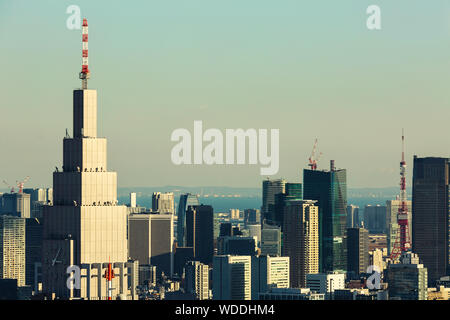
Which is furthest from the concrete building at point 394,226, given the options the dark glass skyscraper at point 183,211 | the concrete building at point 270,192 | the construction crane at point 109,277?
the construction crane at point 109,277

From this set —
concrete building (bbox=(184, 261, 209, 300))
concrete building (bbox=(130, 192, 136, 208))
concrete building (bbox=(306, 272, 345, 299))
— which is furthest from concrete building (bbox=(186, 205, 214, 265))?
concrete building (bbox=(306, 272, 345, 299))

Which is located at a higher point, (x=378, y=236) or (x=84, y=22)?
(x=84, y=22)

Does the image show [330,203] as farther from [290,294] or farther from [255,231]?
[290,294]

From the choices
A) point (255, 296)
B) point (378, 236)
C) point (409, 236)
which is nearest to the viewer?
point (255, 296)

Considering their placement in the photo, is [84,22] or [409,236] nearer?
[84,22]

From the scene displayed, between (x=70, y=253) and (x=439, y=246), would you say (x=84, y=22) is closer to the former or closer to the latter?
(x=70, y=253)

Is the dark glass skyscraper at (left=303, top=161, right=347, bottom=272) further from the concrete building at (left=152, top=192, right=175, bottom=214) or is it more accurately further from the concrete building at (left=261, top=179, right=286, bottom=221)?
the concrete building at (left=152, top=192, right=175, bottom=214)

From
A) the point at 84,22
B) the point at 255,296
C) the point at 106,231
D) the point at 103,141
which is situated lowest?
the point at 255,296
